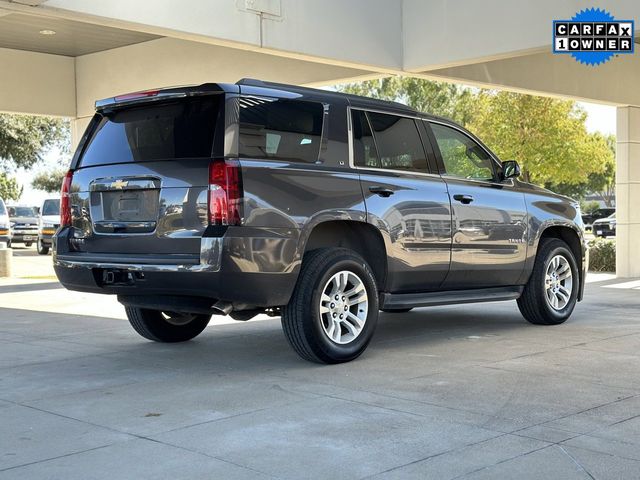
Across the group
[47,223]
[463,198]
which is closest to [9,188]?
[47,223]

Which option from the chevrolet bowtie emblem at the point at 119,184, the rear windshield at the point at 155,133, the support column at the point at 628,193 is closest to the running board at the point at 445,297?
the rear windshield at the point at 155,133

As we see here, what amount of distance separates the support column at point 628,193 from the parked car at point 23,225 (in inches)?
949

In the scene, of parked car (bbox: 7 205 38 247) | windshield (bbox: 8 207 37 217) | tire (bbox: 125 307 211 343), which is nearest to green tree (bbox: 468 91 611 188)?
parked car (bbox: 7 205 38 247)

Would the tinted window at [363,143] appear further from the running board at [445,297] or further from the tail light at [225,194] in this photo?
the tail light at [225,194]

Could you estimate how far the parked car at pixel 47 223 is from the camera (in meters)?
28.1

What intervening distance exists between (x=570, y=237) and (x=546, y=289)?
0.81 meters

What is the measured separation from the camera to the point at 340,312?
272 inches

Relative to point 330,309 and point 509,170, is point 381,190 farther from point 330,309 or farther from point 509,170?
point 509,170

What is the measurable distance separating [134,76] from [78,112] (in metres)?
2.24

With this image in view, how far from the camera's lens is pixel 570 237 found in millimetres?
9633

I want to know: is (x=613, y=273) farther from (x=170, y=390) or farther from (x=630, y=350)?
(x=170, y=390)

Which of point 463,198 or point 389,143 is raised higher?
point 389,143

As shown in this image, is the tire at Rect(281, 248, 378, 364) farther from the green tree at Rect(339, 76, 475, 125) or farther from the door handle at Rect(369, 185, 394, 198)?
the green tree at Rect(339, 76, 475, 125)

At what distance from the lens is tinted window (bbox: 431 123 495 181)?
26.7 feet
